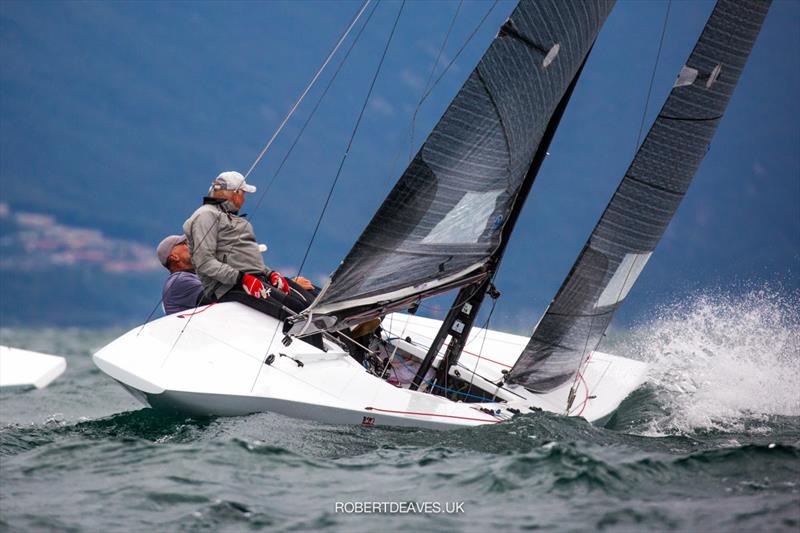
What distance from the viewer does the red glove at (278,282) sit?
193 inches

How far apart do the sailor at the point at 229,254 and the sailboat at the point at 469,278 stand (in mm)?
103

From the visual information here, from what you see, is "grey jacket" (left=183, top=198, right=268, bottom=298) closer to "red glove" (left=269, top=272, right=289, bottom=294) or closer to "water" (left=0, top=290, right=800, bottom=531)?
"red glove" (left=269, top=272, right=289, bottom=294)

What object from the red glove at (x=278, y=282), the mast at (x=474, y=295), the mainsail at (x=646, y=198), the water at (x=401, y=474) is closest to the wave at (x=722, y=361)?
the water at (x=401, y=474)

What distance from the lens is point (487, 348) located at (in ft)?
19.4

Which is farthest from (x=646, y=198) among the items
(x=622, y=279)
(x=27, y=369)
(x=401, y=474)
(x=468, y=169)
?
(x=27, y=369)

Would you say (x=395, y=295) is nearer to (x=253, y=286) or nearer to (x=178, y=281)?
(x=253, y=286)

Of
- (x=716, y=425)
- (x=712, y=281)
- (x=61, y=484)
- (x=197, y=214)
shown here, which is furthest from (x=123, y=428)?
(x=712, y=281)

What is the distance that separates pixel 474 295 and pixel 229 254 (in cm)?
124

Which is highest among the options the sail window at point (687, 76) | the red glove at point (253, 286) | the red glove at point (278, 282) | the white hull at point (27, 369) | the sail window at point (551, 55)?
the sail window at point (687, 76)

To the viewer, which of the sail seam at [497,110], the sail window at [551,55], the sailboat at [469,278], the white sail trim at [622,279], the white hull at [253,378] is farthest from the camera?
the white sail trim at [622,279]

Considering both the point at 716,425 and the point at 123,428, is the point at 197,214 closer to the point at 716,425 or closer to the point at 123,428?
the point at 123,428

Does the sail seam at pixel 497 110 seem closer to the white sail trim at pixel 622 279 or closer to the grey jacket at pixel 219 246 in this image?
the white sail trim at pixel 622 279

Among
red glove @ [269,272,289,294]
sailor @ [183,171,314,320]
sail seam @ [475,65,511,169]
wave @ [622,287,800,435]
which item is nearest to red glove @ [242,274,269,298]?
sailor @ [183,171,314,320]

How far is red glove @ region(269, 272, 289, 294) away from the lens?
4.89 metres
